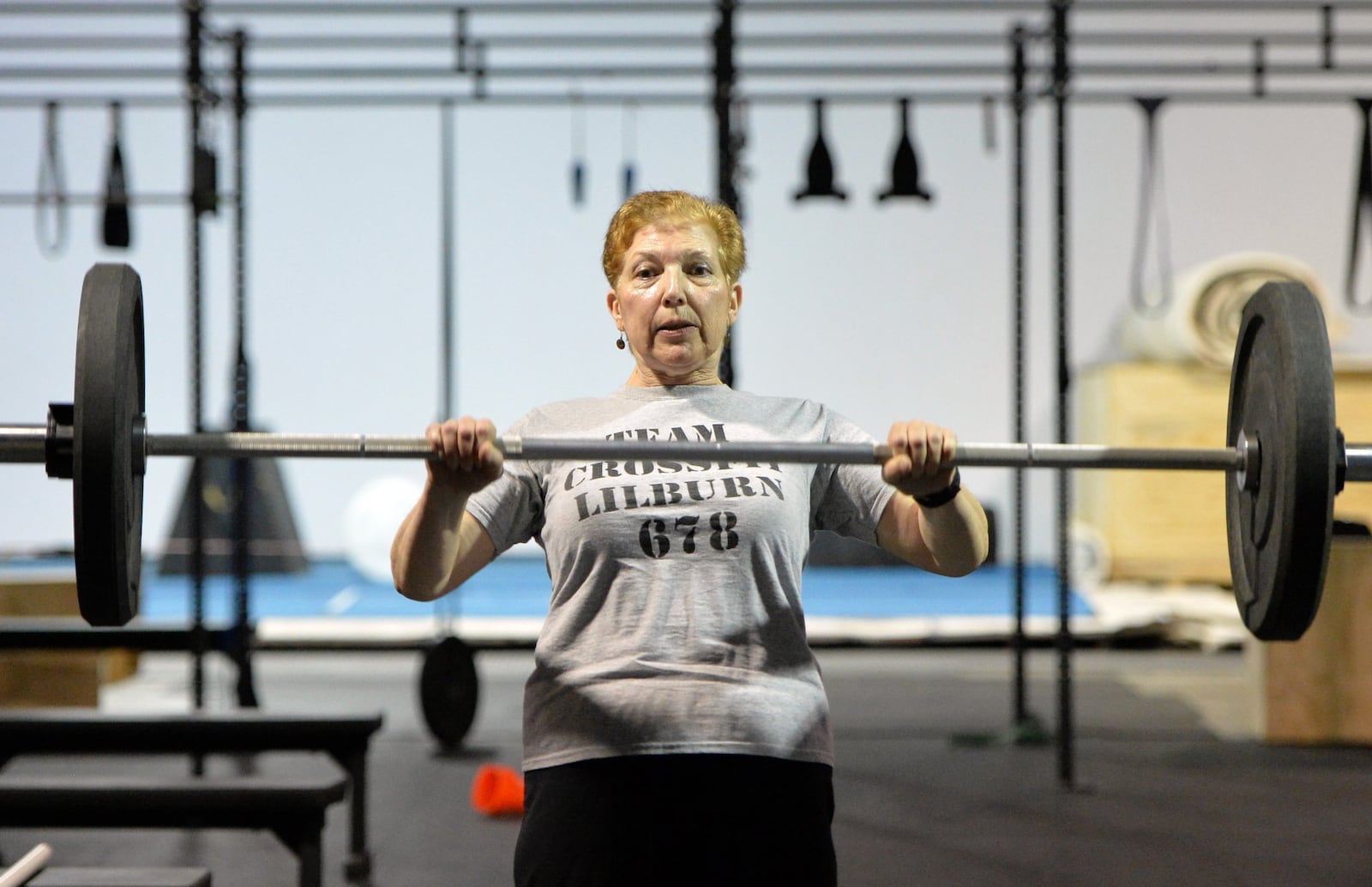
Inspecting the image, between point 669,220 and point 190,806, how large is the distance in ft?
4.85

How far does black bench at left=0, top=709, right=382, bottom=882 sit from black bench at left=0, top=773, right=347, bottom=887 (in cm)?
29

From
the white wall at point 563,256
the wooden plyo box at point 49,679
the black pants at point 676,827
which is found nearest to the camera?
the black pants at point 676,827

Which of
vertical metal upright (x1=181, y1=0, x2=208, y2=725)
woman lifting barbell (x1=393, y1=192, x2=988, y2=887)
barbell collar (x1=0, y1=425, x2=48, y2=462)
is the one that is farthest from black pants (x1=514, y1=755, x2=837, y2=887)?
Result: vertical metal upright (x1=181, y1=0, x2=208, y2=725)

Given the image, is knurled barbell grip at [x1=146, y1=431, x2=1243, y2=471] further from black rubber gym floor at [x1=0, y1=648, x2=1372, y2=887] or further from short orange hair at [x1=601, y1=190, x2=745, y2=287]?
black rubber gym floor at [x1=0, y1=648, x2=1372, y2=887]

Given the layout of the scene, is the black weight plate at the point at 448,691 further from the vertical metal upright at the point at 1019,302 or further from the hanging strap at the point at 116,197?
the vertical metal upright at the point at 1019,302

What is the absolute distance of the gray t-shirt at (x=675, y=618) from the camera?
1.29m

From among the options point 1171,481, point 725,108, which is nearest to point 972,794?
point 725,108

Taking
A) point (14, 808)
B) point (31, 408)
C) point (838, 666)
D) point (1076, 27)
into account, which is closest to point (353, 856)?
point (14, 808)

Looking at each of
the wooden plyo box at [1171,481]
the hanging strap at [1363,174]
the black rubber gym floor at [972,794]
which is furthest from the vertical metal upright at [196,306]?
the wooden plyo box at [1171,481]

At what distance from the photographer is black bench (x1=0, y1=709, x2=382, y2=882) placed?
264 cm

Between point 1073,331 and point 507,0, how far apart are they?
12.2 feet

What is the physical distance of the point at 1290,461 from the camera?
1.48 meters

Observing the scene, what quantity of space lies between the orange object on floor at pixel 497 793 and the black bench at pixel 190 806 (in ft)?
2.88

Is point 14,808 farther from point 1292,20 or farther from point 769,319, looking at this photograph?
point 1292,20
